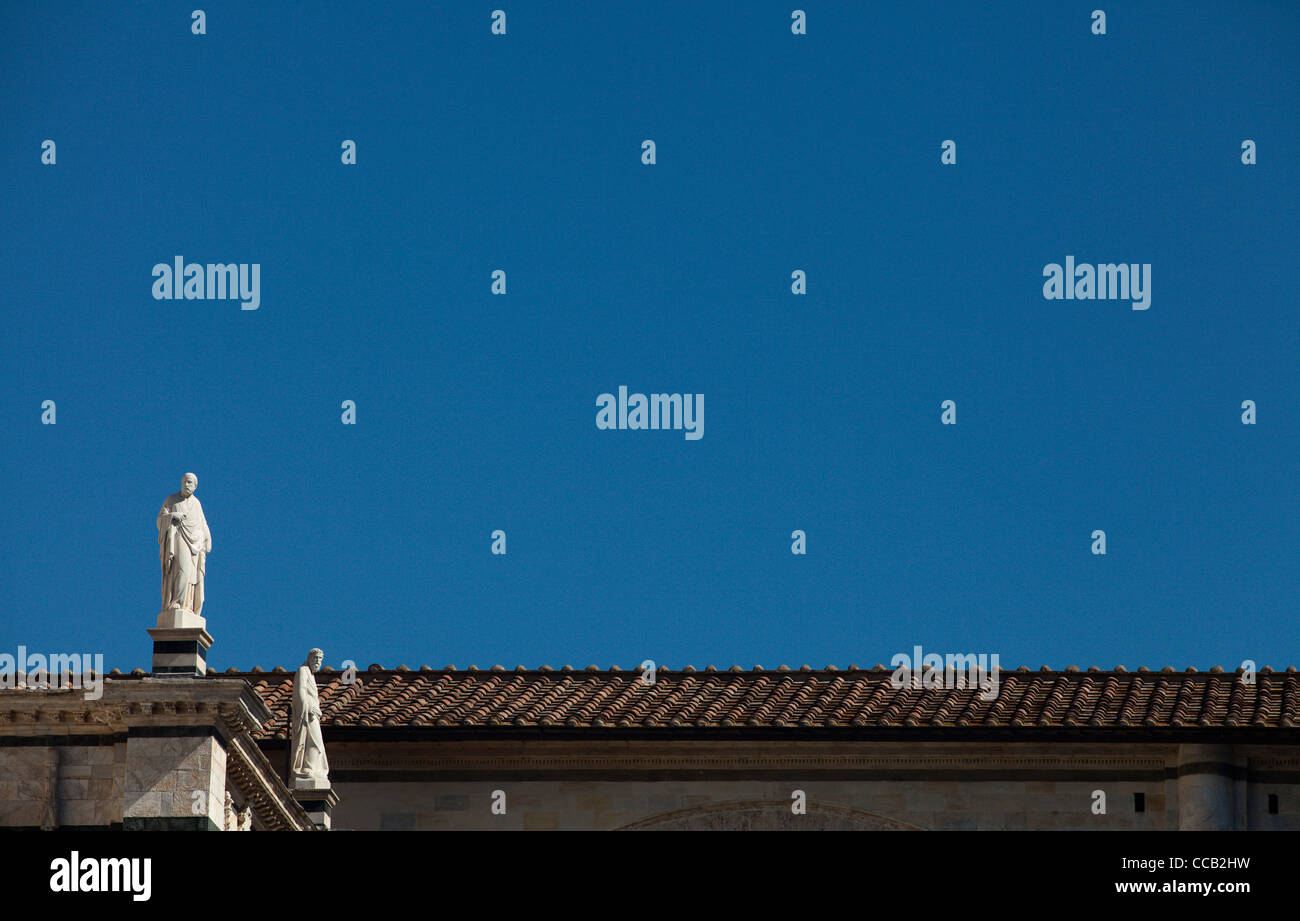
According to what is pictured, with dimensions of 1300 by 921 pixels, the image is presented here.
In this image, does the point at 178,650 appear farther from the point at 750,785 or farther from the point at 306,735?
the point at 750,785

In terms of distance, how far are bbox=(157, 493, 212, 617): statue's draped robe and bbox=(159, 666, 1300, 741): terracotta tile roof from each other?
9.26 meters

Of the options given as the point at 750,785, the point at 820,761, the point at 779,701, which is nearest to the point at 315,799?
the point at 750,785

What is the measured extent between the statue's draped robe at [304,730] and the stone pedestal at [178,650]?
5644 mm

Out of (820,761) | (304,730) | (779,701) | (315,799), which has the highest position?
(779,701)

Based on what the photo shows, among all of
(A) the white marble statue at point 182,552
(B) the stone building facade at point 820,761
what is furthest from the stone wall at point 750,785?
(A) the white marble statue at point 182,552

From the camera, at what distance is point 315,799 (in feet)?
104

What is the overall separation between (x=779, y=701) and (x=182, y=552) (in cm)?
1338

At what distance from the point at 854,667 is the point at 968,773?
376cm

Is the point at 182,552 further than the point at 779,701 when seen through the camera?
No

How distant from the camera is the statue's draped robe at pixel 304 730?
1251 inches

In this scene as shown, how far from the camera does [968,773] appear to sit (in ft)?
117
